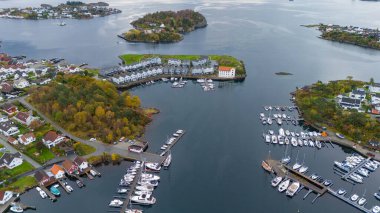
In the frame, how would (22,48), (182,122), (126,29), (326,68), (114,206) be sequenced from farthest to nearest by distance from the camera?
(126,29), (22,48), (326,68), (182,122), (114,206)

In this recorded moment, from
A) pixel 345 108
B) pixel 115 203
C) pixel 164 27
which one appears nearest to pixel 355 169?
pixel 345 108

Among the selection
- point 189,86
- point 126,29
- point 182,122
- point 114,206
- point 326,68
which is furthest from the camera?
point 126,29

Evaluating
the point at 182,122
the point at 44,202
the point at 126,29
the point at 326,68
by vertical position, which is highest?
the point at 126,29

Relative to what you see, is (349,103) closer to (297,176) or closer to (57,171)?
(297,176)

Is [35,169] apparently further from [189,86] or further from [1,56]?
[1,56]

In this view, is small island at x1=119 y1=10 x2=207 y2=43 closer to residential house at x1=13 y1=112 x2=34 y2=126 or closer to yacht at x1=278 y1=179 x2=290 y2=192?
residential house at x1=13 y1=112 x2=34 y2=126

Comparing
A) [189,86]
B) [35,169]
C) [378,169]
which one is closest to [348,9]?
[189,86]
